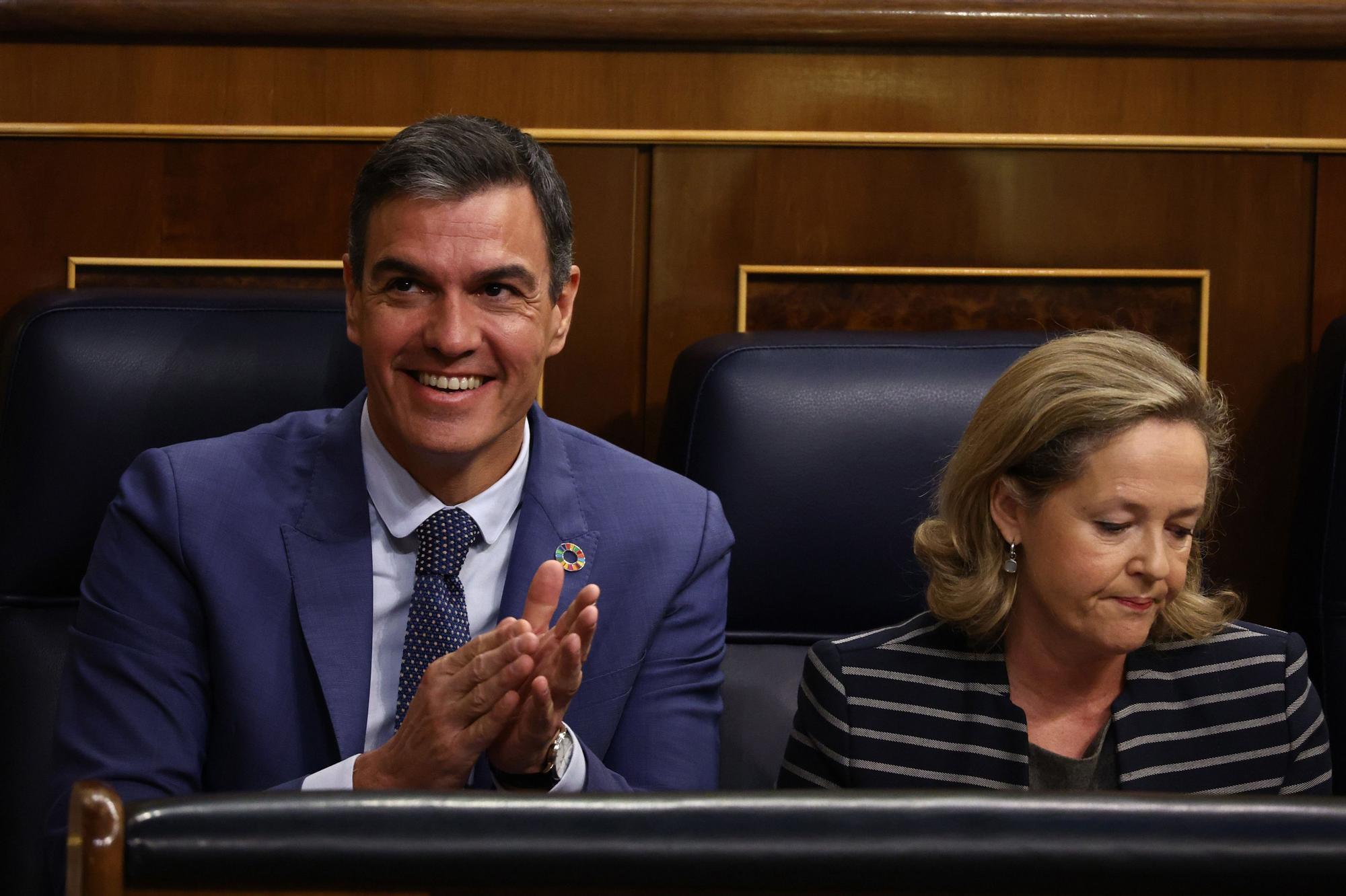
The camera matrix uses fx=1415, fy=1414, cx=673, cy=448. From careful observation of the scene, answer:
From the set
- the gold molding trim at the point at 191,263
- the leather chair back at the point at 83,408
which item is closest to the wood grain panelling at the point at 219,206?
the gold molding trim at the point at 191,263

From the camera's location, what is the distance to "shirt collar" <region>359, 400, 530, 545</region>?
1.33 meters

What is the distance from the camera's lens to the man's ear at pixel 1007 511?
1344mm

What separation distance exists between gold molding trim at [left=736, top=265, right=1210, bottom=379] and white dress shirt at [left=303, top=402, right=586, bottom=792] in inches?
18.5

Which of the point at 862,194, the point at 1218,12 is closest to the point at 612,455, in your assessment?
the point at 862,194

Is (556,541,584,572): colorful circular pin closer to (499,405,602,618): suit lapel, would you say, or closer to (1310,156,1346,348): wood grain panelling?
(499,405,602,618): suit lapel

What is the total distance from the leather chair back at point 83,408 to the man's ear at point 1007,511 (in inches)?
25.9

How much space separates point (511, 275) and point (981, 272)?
664 millimetres

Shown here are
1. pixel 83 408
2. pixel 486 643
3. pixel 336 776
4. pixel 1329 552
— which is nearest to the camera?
pixel 486 643

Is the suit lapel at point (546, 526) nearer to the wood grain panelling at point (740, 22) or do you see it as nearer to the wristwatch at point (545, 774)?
the wristwatch at point (545, 774)

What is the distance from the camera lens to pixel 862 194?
1717mm

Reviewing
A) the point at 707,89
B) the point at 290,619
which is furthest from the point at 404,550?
the point at 707,89

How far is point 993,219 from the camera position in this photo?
5.66 feet

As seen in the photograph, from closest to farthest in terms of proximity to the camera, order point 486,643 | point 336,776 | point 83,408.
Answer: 1. point 486,643
2. point 336,776
3. point 83,408

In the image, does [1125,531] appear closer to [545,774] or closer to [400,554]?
[545,774]
